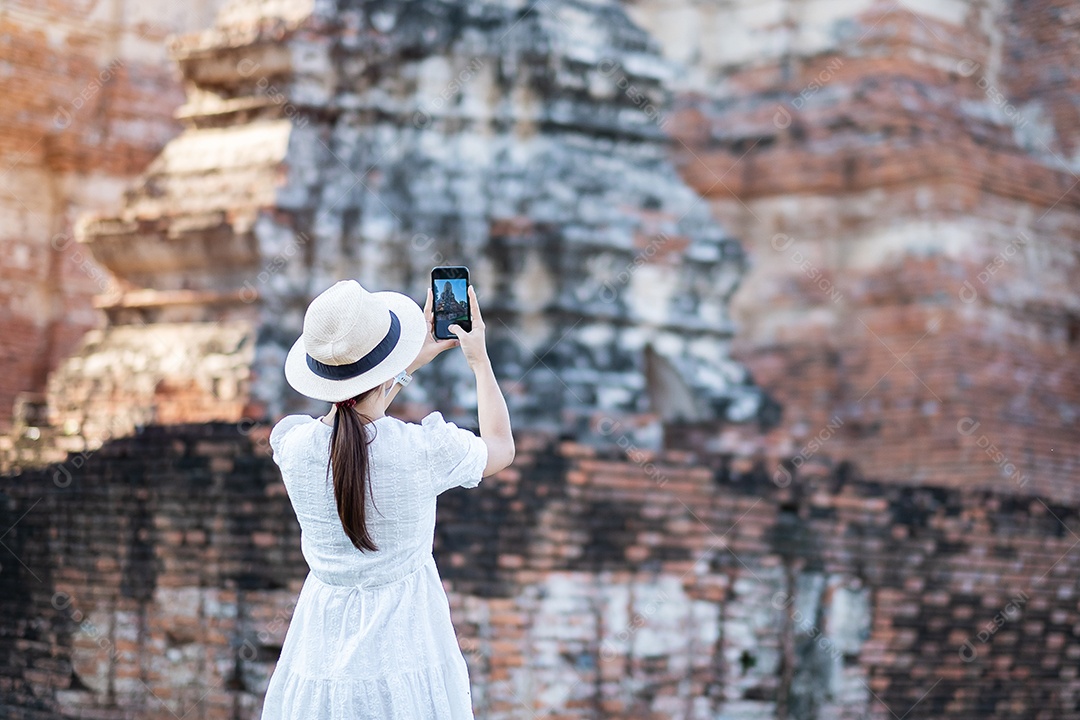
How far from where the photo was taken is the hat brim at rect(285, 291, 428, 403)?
3.33 m

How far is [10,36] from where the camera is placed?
1135cm

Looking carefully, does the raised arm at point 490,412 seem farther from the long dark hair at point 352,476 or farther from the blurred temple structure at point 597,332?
the blurred temple structure at point 597,332

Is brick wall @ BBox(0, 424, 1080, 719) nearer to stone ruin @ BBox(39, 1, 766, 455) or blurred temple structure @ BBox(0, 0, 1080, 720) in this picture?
blurred temple structure @ BBox(0, 0, 1080, 720)

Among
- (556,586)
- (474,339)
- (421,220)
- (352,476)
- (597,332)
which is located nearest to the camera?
(352,476)

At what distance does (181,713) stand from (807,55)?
6626 millimetres

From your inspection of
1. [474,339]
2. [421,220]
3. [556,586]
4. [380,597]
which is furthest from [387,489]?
[421,220]

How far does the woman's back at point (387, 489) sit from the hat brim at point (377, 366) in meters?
0.08

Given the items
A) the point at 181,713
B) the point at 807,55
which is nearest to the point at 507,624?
the point at 181,713

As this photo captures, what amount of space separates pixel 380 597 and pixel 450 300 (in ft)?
2.20

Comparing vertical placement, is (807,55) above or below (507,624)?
above

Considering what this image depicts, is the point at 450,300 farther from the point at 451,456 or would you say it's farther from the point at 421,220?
the point at 421,220

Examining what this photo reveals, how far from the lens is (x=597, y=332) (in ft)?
→ 26.7

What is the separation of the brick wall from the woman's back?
2.51 meters

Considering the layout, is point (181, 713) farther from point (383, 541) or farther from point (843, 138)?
point (843, 138)
